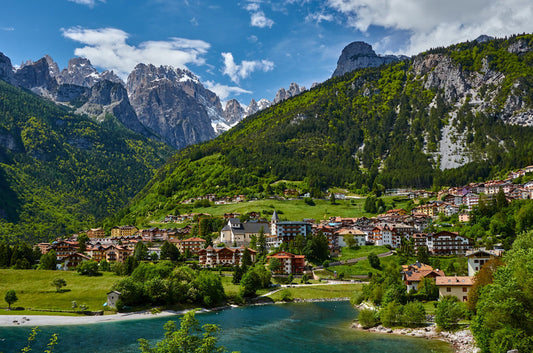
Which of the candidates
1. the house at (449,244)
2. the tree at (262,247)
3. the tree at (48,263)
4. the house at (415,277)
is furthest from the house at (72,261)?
the house at (449,244)

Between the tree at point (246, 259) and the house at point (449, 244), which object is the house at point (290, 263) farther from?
the house at point (449, 244)

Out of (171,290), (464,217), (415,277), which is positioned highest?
(464,217)

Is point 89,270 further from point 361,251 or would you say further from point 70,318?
point 361,251

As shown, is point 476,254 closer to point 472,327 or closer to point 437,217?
point 472,327

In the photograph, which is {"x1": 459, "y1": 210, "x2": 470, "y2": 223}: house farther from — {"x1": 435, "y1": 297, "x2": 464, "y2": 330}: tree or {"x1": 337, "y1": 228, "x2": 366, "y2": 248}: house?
{"x1": 435, "y1": 297, "x2": 464, "y2": 330}: tree

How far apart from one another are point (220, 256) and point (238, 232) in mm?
25057

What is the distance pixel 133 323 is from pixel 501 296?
60529 millimetres

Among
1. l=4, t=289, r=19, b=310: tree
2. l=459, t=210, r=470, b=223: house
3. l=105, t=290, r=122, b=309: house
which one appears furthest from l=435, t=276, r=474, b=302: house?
l=4, t=289, r=19, b=310: tree

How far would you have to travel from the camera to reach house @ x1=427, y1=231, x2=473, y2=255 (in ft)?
392

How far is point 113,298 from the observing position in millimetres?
84438

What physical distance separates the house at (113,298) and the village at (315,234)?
42343mm

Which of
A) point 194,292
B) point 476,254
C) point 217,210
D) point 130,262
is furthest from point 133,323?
point 217,210

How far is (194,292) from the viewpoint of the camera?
89312 mm

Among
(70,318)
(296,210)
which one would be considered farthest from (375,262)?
(70,318)
